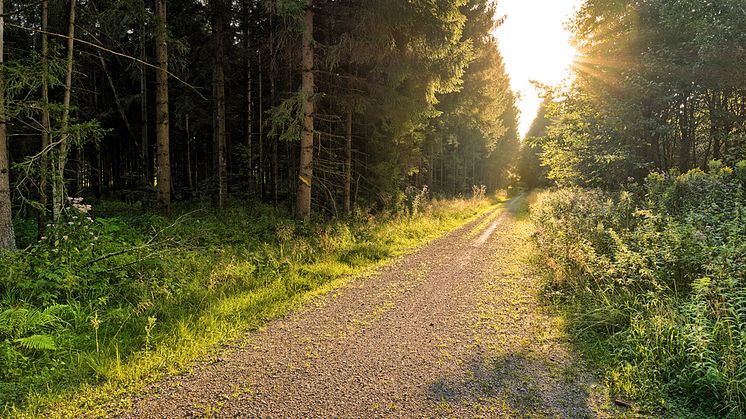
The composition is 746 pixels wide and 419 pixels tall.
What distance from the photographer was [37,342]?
3.24m

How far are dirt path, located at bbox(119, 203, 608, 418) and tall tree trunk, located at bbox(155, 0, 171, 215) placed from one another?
708 cm

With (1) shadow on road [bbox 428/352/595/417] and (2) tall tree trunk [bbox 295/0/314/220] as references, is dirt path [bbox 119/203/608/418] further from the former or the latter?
(2) tall tree trunk [bbox 295/0/314/220]

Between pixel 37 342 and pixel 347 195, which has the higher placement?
pixel 347 195

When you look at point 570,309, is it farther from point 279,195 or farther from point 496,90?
point 496,90

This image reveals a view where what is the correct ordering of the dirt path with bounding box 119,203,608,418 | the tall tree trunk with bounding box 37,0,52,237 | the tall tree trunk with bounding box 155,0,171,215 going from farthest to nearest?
the tall tree trunk with bounding box 155,0,171,215, the tall tree trunk with bounding box 37,0,52,237, the dirt path with bounding box 119,203,608,418

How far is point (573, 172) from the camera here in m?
15.2

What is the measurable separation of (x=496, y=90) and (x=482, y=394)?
19522mm

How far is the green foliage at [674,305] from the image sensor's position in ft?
9.36

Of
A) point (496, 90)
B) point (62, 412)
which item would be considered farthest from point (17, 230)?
point (496, 90)

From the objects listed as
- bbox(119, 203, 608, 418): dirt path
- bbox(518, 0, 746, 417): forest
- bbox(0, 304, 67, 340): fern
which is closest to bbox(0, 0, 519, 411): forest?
bbox(0, 304, 67, 340): fern

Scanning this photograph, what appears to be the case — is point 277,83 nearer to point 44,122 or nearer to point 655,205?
point 44,122

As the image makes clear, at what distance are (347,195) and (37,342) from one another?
954 centimetres

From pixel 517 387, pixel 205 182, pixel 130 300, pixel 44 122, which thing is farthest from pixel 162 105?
pixel 517 387

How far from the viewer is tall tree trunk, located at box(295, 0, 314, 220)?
8.98m
